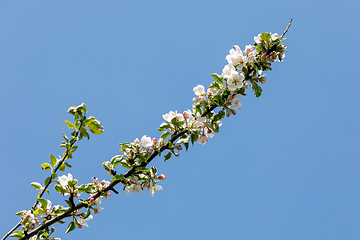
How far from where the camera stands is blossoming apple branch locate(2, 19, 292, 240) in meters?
2.61

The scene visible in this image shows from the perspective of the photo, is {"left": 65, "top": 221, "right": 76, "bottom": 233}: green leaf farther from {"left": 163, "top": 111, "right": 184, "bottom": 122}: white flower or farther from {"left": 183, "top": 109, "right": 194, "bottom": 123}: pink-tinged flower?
{"left": 183, "top": 109, "right": 194, "bottom": 123}: pink-tinged flower

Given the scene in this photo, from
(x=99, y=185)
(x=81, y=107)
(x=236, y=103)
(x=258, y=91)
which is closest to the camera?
(x=81, y=107)

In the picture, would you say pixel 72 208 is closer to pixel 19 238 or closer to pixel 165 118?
pixel 19 238

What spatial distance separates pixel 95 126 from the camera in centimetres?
267

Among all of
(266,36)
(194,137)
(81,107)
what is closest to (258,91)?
(266,36)

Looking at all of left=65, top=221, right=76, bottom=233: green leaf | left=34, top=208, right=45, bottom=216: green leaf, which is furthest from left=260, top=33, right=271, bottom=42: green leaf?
left=34, top=208, right=45, bottom=216: green leaf

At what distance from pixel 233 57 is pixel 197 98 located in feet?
2.11

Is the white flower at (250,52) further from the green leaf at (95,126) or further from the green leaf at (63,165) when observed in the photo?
the green leaf at (63,165)

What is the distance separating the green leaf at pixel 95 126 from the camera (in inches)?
104

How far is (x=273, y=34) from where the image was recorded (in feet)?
10.7

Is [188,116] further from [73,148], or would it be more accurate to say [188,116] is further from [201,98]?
[73,148]

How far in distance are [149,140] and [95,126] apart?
56cm

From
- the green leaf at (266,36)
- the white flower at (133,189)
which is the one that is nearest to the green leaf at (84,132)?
the white flower at (133,189)

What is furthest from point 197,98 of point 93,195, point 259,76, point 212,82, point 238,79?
point 93,195
